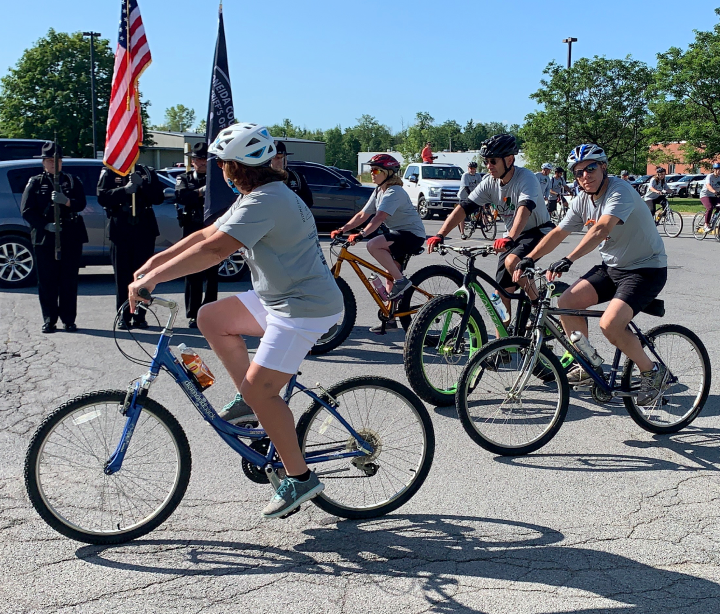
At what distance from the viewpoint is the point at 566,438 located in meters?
5.36

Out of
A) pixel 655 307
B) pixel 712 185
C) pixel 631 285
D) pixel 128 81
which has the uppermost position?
pixel 128 81

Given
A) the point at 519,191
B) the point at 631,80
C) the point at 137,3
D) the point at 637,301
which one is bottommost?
the point at 637,301

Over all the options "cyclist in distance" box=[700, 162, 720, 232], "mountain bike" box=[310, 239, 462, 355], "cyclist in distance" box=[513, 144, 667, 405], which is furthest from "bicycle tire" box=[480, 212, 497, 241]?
"cyclist in distance" box=[513, 144, 667, 405]

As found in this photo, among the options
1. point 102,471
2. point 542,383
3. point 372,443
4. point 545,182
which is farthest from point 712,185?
point 102,471

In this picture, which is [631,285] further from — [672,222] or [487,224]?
[672,222]

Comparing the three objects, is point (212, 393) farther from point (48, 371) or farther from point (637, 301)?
point (637, 301)

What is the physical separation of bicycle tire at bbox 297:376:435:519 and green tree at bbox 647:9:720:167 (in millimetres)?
37976

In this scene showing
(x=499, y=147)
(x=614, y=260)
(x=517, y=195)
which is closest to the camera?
(x=614, y=260)

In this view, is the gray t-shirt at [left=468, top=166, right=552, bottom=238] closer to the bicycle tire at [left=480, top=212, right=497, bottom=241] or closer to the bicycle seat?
the bicycle seat

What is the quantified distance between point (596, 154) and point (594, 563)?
2.83 metres

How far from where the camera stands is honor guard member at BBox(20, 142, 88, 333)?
847cm

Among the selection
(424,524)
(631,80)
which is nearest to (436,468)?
(424,524)

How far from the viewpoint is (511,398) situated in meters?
5.06

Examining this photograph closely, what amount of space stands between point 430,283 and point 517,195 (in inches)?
51.5
